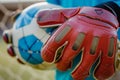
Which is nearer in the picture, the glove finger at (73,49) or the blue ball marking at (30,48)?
the glove finger at (73,49)

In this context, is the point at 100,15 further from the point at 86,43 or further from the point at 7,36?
the point at 7,36

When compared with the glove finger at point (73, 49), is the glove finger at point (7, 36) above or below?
above

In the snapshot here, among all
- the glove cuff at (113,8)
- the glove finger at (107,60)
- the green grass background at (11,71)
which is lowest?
the glove finger at (107,60)

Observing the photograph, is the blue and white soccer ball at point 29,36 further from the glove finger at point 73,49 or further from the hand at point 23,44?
the glove finger at point 73,49

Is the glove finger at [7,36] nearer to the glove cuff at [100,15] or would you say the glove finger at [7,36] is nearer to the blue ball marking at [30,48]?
the blue ball marking at [30,48]

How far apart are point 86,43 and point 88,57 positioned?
0.06 feet

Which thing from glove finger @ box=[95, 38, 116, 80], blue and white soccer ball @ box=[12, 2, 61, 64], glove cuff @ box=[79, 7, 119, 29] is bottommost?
glove finger @ box=[95, 38, 116, 80]

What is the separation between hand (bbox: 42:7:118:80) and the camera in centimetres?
44

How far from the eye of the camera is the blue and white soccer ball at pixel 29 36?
0.58 metres

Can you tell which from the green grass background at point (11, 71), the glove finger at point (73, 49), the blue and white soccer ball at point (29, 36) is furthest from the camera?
the green grass background at point (11, 71)

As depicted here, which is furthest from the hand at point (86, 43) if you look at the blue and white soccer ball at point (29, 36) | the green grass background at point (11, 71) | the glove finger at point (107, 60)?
the green grass background at point (11, 71)

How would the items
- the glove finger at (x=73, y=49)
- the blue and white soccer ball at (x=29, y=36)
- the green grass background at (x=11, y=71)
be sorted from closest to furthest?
the glove finger at (x=73, y=49), the blue and white soccer ball at (x=29, y=36), the green grass background at (x=11, y=71)

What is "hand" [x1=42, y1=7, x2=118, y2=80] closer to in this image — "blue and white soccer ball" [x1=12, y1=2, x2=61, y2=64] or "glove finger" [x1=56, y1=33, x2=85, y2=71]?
"glove finger" [x1=56, y1=33, x2=85, y2=71]

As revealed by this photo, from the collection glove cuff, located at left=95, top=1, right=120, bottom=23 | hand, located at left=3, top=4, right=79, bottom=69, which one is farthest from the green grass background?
glove cuff, located at left=95, top=1, right=120, bottom=23
